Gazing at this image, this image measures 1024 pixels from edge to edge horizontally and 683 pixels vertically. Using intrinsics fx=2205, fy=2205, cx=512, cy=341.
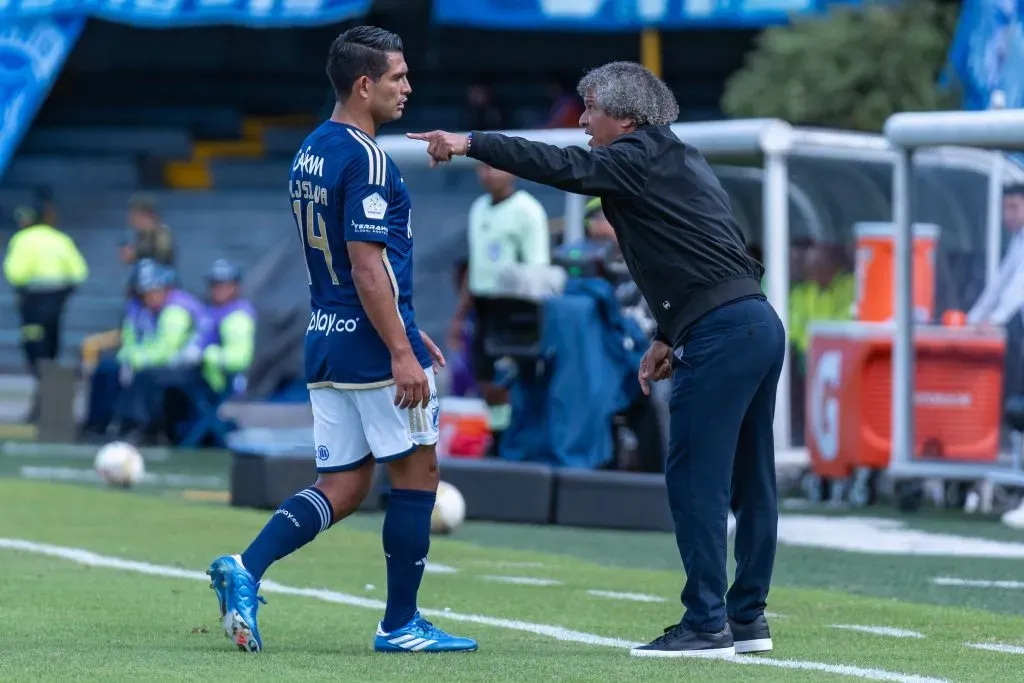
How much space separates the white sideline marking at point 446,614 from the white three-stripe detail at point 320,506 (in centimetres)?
100

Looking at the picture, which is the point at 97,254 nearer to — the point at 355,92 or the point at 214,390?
the point at 214,390

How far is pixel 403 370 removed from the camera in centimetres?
683

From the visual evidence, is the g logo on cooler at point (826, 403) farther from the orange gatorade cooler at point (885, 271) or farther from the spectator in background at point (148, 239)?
the spectator in background at point (148, 239)

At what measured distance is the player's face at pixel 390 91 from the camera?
7020 millimetres

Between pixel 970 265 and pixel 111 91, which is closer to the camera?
pixel 970 265

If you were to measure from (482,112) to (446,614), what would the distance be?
20.5m

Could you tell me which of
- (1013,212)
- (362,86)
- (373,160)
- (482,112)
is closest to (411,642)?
(373,160)

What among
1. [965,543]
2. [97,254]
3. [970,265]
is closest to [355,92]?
[965,543]

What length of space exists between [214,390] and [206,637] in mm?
11458

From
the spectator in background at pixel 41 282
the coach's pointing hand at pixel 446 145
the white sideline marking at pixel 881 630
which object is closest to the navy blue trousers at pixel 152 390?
the spectator in background at pixel 41 282

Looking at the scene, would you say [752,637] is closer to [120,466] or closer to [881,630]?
[881,630]

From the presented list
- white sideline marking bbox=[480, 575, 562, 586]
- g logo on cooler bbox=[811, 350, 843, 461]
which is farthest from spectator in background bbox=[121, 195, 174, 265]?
white sideline marking bbox=[480, 575, 562, 586]

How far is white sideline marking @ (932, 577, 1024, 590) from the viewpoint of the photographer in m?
9.55

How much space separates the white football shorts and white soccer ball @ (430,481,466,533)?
448 centimetres
